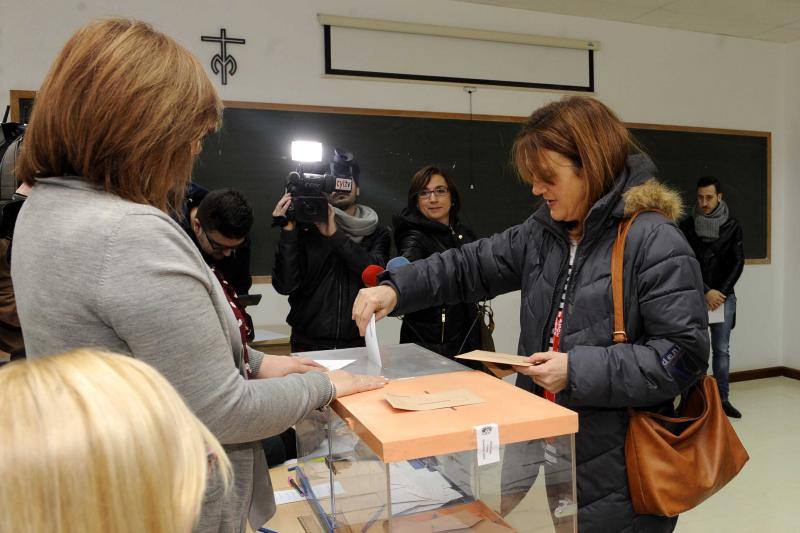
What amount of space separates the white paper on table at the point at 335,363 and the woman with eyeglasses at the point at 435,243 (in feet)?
4.51

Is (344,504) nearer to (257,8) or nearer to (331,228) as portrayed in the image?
(331,228)

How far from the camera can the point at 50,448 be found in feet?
1.53

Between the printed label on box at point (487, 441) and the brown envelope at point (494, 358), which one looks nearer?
the printed label on box at point (487, 441)

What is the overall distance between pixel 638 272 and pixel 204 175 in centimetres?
293

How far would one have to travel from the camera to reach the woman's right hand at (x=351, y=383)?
3.26 feet

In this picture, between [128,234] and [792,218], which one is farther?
[792,218]

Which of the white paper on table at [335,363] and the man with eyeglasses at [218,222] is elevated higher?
the man with eyeglasses at [218,222]

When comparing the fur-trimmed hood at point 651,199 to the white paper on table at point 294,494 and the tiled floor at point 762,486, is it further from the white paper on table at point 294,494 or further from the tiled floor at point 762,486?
the tiled floor at point 762,486

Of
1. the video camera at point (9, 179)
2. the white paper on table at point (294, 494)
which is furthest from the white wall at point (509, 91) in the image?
the white paper on table at point (294, 494)

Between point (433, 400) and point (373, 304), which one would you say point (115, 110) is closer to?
point (433, 400)

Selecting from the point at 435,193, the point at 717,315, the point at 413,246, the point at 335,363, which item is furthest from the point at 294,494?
the point at 717,315

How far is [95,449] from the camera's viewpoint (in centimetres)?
48

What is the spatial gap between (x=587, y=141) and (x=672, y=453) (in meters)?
0.65

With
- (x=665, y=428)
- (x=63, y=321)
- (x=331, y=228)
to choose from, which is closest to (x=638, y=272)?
(x=665, y=428)
